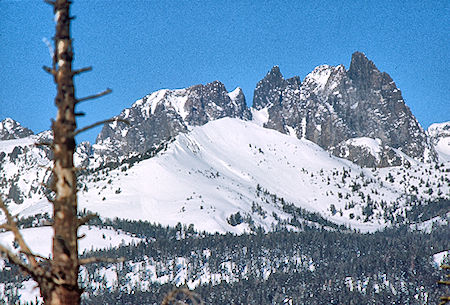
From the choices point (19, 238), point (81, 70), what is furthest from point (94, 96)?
point (19, 238)

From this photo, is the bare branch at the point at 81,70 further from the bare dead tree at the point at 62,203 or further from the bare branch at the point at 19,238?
Result: the bare branch at the point at 19,238

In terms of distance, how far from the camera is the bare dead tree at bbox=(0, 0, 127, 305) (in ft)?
20.1

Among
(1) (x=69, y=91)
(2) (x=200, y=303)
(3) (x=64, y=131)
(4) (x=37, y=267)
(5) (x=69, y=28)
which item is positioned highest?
(5) (x=69, y=28)

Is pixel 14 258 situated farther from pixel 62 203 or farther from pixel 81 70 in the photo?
pixel 81 70

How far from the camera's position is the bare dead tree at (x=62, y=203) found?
6141 millimetres

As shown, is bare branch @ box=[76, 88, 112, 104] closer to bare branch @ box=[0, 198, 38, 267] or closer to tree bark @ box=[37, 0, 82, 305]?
tree bark @ box=[37, 0, 82, 305]

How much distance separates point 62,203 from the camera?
6.39 metres

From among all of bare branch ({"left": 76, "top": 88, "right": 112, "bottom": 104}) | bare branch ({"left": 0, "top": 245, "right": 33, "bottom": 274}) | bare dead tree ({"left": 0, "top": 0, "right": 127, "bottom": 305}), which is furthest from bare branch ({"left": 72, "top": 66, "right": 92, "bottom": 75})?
bare branch ({"left": 0, "top": 245, "right": 33, "bottom": 274})

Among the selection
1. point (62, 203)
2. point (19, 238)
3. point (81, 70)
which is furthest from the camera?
point (81, 70)

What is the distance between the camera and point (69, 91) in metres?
6.61

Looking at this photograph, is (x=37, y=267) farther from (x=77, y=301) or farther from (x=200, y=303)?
(x=200, y=303)

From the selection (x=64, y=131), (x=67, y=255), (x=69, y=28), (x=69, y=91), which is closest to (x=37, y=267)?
(x=67, y=255)

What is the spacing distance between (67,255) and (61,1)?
10.7 ft

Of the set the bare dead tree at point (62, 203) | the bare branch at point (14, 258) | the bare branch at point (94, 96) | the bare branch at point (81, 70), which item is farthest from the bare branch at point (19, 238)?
the bare branch at point (81, 70)
